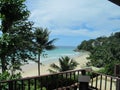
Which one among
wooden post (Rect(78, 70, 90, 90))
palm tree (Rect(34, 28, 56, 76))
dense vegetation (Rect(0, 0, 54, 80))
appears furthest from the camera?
palm tree (Rect(34, 28, 56, 76))

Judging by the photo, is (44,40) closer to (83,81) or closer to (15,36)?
(15,36)

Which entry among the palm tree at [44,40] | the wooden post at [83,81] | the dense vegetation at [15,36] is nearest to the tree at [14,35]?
the dense vegetation at [15,36]

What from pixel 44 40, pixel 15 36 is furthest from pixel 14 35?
pixel 44 40

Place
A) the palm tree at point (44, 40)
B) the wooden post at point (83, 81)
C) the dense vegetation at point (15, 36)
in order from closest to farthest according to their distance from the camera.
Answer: the wooden post at point (83, 81), the dense vegetation at point (15, 36), the palm tree at point (44, 40)

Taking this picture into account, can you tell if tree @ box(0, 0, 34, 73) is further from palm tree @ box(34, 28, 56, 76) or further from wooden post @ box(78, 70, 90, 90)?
wooden post @ box(78, 70, 90, 90)

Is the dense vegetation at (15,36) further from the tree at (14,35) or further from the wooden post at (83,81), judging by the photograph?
the wooden post at (83,81)

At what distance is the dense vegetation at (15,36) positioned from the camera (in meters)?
15.2

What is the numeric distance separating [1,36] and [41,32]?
11224 mm

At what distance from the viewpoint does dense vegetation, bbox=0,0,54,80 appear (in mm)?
15242

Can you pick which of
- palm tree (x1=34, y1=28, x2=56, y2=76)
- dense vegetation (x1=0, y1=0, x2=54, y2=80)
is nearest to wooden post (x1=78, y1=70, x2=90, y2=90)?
dense vegetation (x1=0, y1=0, x2=54, y2=80)

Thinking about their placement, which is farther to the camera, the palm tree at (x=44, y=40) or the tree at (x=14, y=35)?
the palm tree at (x=44, y=40)

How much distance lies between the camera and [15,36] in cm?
1658

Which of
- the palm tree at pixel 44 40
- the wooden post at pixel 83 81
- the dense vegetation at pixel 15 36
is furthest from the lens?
the palm tree at pixel 44 40

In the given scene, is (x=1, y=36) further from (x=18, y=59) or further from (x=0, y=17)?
(x=18, y=59)
